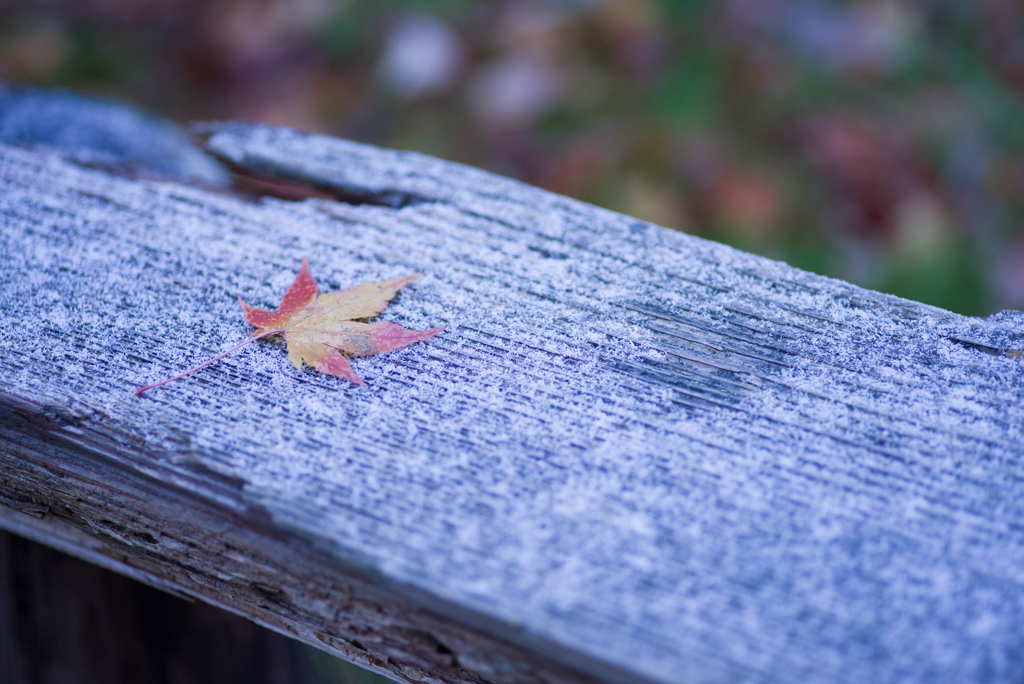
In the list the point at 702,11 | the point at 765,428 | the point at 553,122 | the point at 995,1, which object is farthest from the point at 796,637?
the point at 995,1

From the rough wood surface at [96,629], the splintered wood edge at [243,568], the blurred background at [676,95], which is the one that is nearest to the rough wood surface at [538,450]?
the splintered wood edge at [243,568]

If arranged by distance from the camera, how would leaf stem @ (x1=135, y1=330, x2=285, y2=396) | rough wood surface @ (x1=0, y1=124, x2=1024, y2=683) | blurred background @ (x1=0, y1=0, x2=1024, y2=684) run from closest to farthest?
rough wood surface @ (x1=0, y1=124, x2=1024, y2=683)
leaf stem @ (x1=135, y1=330, x2=285, y2=396)
blurred background @ (x1=0, y1=0, x2=1024, y2=684)

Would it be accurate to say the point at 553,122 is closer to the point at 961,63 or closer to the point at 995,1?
the point at 961,63

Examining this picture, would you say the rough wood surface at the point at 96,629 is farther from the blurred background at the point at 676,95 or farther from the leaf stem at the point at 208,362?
the blurred background at the point at 676,95

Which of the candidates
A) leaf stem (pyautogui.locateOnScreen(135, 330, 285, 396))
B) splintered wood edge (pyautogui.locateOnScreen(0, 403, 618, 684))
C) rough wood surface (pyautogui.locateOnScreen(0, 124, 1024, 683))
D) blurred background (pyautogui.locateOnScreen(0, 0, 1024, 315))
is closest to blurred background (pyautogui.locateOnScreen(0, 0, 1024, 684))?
blurred background (pyautogui.locateOnScreen(0, 0, 1024, 315))

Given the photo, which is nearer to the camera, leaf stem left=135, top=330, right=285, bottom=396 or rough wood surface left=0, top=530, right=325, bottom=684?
leaf stem left=135, top=330, right=285, bottom=396

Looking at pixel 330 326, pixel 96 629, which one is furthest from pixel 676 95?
pixel 96 629

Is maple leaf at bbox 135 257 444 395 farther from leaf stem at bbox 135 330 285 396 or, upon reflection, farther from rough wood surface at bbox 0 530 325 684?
rough wood surface at bbox 0 530 325 684

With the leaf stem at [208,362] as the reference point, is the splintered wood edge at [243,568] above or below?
below
